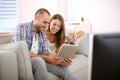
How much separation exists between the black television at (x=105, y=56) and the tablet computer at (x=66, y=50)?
1.25m

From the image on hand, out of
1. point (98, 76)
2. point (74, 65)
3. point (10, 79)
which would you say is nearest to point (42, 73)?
point (10, 79)

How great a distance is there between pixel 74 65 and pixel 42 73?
85 cm

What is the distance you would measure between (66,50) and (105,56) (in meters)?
1.31

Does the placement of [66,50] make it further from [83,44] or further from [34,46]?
[83,44]

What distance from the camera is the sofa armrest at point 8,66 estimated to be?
1626mm

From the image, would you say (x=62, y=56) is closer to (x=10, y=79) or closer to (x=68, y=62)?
(x=68, y=62)

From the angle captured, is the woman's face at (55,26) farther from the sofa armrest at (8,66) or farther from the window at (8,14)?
the window at (8,14)

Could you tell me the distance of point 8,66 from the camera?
5.42 feet

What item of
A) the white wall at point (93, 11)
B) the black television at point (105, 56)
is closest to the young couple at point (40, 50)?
the black television at point (105, 56)

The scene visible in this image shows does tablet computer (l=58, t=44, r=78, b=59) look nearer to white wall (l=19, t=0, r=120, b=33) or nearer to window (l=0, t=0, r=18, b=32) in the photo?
white wall (l=19, t=0, r=120, b=33)

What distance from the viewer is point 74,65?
104 inches

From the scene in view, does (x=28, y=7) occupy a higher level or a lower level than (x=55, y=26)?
higher

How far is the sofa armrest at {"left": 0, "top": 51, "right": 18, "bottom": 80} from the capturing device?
1.63m

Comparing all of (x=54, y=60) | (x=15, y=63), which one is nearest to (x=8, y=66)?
(x=15, y=63)
